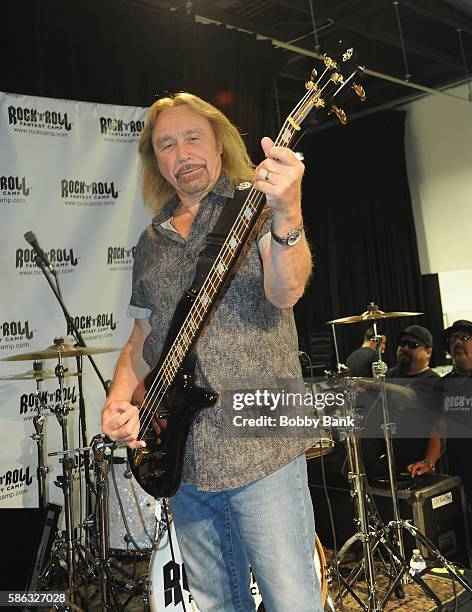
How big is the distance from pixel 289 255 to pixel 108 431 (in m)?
0.62

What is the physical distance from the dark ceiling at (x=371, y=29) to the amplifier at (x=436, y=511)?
10.5ft

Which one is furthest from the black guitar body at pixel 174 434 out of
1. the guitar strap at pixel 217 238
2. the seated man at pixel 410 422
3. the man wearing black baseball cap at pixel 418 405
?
the man wearing black baseball cap at pixel 418 405

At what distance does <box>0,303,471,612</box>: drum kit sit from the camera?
9.29 feet

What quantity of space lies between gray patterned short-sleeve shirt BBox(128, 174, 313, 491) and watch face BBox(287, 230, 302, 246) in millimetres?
160

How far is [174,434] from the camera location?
1.49 metres

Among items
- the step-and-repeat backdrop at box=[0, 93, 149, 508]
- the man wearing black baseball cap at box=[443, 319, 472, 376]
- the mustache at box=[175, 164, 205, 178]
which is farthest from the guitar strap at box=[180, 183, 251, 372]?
the man wearing black baseball cap at box=[443, 319, 472, 376]

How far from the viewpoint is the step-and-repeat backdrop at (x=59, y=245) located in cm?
373

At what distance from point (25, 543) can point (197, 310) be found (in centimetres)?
204

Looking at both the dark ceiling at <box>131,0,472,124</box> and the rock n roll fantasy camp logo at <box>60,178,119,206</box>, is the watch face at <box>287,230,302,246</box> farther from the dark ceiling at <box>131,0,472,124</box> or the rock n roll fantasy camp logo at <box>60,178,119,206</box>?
the dark ceiling at <box>131,0,472,124</box>

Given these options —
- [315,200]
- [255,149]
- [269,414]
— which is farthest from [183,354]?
[315,200]

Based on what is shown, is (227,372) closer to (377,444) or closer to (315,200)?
(377,444)

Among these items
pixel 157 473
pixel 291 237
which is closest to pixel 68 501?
pixel 157 473

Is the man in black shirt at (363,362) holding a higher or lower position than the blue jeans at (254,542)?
higher

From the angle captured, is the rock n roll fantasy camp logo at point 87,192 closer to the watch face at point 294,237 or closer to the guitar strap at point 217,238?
the guitar strap at point 217,238
